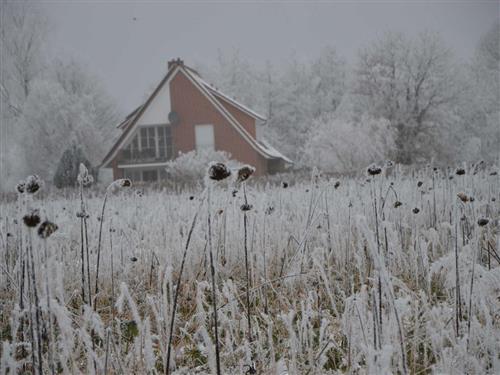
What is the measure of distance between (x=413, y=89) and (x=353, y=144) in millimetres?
7131

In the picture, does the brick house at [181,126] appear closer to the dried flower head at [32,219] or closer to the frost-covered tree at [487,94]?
the frost-covered tree at [487,94]

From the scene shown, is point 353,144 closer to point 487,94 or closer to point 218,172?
point 487,94

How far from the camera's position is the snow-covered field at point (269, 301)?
1.21 meters

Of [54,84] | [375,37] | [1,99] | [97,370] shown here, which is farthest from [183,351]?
[1,99]

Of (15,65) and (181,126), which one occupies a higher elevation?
(15,65)

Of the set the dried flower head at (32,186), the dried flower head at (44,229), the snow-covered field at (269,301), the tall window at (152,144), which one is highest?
the tall window at (152,144)

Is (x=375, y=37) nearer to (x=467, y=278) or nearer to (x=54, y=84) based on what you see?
(x=54, y=84)

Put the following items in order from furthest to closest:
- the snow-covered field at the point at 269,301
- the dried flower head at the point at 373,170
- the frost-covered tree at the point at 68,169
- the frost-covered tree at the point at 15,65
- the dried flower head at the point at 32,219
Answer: the frost-covered tree at the point at 15,65, the frost-covered tree at the point at 68,169, the dried flower head at the point at 373,170, the snow-covered field at the point at 269,301, the dried flower head at the point at 32,219

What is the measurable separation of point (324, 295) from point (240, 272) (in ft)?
2.30

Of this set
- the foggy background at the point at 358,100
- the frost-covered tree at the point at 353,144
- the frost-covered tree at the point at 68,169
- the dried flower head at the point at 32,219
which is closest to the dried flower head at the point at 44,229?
the dried flower head at the point at 32,219

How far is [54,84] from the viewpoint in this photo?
30.2 m

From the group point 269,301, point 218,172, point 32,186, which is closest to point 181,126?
point 269,301

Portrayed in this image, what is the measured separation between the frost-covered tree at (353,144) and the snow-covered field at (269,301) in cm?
1838

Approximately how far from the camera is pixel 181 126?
24500mm
